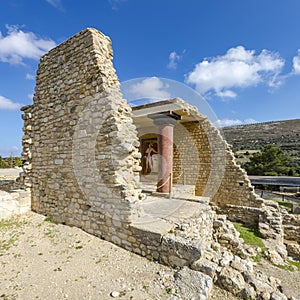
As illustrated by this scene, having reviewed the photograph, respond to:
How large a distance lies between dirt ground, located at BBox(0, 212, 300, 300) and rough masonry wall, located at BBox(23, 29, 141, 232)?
1.88 feet

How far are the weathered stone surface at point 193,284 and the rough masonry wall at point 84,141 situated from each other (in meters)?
1.46

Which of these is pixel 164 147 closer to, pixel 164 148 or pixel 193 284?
pixel 164 148

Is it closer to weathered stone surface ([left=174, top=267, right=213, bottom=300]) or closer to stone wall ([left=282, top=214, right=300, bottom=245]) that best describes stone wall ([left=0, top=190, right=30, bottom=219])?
weathered stone surface ([left=174, top=267, right=213, bottom=300])

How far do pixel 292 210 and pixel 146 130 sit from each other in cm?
961

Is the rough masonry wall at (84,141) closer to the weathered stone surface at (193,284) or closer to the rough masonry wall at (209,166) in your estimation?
the weathered stone surface at (193,284)

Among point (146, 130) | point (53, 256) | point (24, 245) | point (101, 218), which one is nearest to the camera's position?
point (53, 256)

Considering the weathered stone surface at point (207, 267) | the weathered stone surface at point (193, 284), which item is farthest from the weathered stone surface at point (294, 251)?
the weathered stone surface at point (193, 284)

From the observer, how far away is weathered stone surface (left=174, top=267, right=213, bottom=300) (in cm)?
291

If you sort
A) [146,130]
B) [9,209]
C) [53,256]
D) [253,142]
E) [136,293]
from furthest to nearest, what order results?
[253,142] < [146,130] < [9,209] < [53,256] < [136,293]

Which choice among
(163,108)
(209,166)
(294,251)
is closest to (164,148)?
(163,108)

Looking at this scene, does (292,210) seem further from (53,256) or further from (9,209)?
(9,209)

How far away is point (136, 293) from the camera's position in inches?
116

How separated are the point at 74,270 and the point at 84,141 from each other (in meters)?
2.66

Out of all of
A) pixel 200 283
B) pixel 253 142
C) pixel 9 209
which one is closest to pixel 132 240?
pixel 200 283
